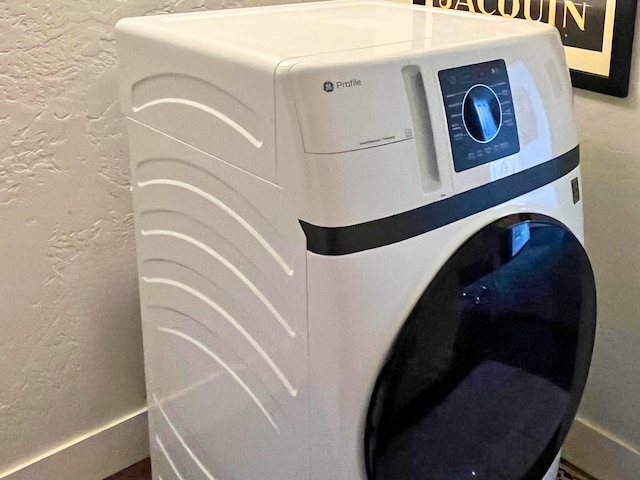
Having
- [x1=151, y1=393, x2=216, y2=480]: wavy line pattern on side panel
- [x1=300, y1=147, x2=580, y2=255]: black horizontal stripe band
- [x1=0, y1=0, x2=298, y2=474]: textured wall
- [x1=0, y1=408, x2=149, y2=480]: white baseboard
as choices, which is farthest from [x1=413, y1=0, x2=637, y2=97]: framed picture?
[x1=0, y1=408, x2=149, y2=480]: white baseboard

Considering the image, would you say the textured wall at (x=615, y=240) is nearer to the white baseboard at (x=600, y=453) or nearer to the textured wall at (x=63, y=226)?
the white baseboard at (x=600, y=453)

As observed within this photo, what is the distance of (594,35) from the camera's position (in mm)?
1262

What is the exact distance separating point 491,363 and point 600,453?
0.63 meters

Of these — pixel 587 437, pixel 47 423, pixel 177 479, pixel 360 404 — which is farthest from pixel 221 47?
pixel 587 437

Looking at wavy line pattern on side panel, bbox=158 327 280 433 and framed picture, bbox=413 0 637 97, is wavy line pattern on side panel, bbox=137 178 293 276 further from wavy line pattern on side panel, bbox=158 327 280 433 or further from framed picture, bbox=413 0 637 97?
framed picture, bbox=413 0 637 97

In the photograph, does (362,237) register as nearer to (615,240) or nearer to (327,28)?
(327,28)

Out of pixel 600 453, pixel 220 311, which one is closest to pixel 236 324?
pixel 220 311

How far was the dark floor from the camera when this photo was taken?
1.54 m

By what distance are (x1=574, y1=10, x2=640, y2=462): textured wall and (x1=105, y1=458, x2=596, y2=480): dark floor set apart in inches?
5.0

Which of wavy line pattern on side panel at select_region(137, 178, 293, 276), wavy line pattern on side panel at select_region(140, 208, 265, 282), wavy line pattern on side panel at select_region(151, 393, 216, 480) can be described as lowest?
wavy line pattern on side panel at select_region(151, 393, 216, 480)

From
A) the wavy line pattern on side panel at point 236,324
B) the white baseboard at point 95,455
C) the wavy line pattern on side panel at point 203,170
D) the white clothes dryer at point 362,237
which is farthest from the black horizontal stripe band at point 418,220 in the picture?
the white baseboard at point 95,455

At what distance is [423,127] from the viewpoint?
0.85 m

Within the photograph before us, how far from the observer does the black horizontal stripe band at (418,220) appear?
81cm

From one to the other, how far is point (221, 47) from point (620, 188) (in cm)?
81
